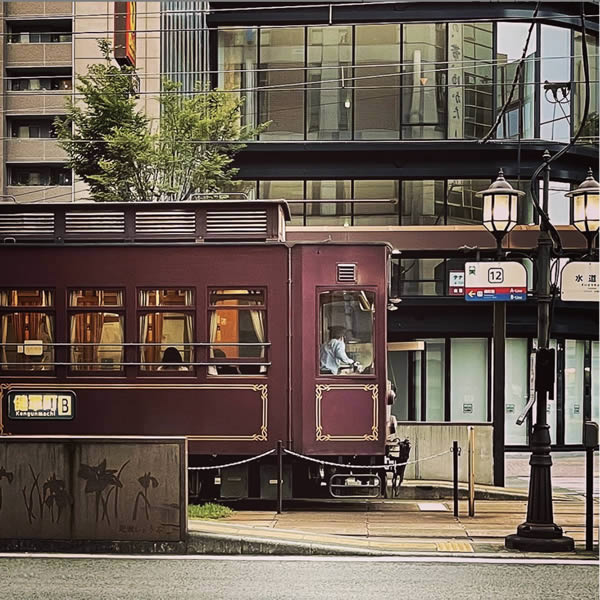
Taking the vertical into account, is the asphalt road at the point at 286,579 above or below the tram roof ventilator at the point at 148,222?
below

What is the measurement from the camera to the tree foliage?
961 inches

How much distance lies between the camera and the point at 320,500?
1616 cm

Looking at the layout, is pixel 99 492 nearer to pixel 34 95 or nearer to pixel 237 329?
pixel 237 329

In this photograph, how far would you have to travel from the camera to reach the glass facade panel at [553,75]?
95.3 feet

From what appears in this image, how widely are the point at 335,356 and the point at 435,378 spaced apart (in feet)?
45.7

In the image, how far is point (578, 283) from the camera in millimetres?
13094

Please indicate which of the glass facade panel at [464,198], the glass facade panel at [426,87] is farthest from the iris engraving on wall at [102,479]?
the glass facade panel at [426,87]

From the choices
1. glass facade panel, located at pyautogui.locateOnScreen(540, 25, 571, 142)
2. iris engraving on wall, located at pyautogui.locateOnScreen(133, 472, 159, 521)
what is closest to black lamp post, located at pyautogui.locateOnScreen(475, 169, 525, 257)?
iris engraving on wall, located at pyautogui.locateOnScreen(133, 472, 159, 521)

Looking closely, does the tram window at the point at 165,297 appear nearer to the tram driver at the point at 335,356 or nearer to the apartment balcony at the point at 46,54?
the tram driver at the point at 335,356

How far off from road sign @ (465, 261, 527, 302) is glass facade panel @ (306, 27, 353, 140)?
15.1 m

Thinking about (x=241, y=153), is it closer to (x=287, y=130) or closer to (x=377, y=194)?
(x=287, y=130)

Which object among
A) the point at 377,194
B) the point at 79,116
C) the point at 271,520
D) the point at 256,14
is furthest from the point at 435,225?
the point at 271,520

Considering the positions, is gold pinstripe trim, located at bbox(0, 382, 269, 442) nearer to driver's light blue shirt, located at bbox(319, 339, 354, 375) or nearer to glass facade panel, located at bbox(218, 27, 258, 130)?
driver's light blue shirt, located at bbox(319, 339, 354, 375)

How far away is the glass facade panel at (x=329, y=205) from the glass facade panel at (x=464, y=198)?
2.55 metres
